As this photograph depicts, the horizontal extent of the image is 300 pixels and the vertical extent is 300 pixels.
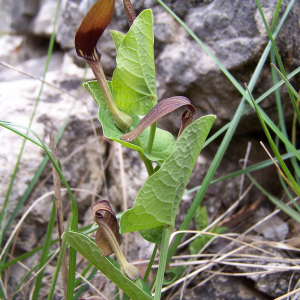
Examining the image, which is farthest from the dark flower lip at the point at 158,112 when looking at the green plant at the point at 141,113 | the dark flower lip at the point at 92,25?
the dark flower lip at the point at 92,25

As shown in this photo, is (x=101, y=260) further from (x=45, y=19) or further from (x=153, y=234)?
(x=45, y=19)

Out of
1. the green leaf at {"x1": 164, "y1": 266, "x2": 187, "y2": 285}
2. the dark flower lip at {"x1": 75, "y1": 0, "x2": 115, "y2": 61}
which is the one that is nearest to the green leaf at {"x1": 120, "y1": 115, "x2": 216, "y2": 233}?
the dark flower lip at {"x1": 75, "y1": 0, "x2": 115, "y2": 61}

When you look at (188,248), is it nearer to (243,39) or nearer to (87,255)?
(87,255)

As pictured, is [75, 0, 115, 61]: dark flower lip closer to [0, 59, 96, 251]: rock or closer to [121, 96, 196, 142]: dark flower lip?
[121, 96, 196, 142]: dark flower lip

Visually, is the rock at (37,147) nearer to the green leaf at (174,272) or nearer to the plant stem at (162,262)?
the green leaf at (174,272)

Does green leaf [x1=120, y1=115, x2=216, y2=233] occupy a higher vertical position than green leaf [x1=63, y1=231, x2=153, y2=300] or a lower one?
higher

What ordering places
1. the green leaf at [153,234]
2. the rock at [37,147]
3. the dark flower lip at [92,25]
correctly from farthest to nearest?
the rock at [37,147], the green leaf at [153,234], the dark flower lip at [92,25]

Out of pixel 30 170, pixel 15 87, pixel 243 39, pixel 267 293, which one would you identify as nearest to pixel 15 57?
pixel 15 87
